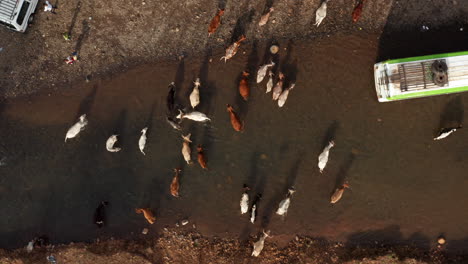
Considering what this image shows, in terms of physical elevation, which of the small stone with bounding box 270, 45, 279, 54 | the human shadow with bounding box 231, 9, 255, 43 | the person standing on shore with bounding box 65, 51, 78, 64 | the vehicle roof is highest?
the vehicle roof

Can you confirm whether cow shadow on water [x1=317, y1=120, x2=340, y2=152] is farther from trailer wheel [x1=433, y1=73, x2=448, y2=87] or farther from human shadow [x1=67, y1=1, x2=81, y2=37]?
human shadow [x1=67, y1=1, x2=81, y2=37]

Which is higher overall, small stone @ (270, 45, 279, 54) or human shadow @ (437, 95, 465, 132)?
small stone @ (270, 45, 279, 54)

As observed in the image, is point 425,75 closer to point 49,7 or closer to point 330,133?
point 330,133

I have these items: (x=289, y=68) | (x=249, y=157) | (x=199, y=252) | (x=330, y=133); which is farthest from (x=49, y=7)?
(x=330, y=133)

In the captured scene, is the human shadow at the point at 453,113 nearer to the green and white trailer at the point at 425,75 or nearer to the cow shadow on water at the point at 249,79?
the green and white trailer at the point at 425,75

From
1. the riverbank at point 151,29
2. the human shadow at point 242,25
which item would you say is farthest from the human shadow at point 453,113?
the human shadow at point 242,25

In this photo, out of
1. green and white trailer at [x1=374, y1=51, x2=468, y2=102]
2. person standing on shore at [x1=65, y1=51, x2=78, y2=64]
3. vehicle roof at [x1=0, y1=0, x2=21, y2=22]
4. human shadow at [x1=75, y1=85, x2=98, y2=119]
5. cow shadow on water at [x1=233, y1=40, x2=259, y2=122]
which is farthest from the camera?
human shadow at [x1=75, y1=85, x2=98, y2=119]

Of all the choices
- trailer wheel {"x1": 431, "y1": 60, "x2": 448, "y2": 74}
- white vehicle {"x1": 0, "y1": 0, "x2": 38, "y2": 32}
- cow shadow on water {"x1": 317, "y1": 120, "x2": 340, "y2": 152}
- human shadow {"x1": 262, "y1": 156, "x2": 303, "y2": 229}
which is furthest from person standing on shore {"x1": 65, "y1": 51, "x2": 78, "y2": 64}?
trailer wheel {"x1": 431, "y1": 60, "x2": 448, "y2": 74}
